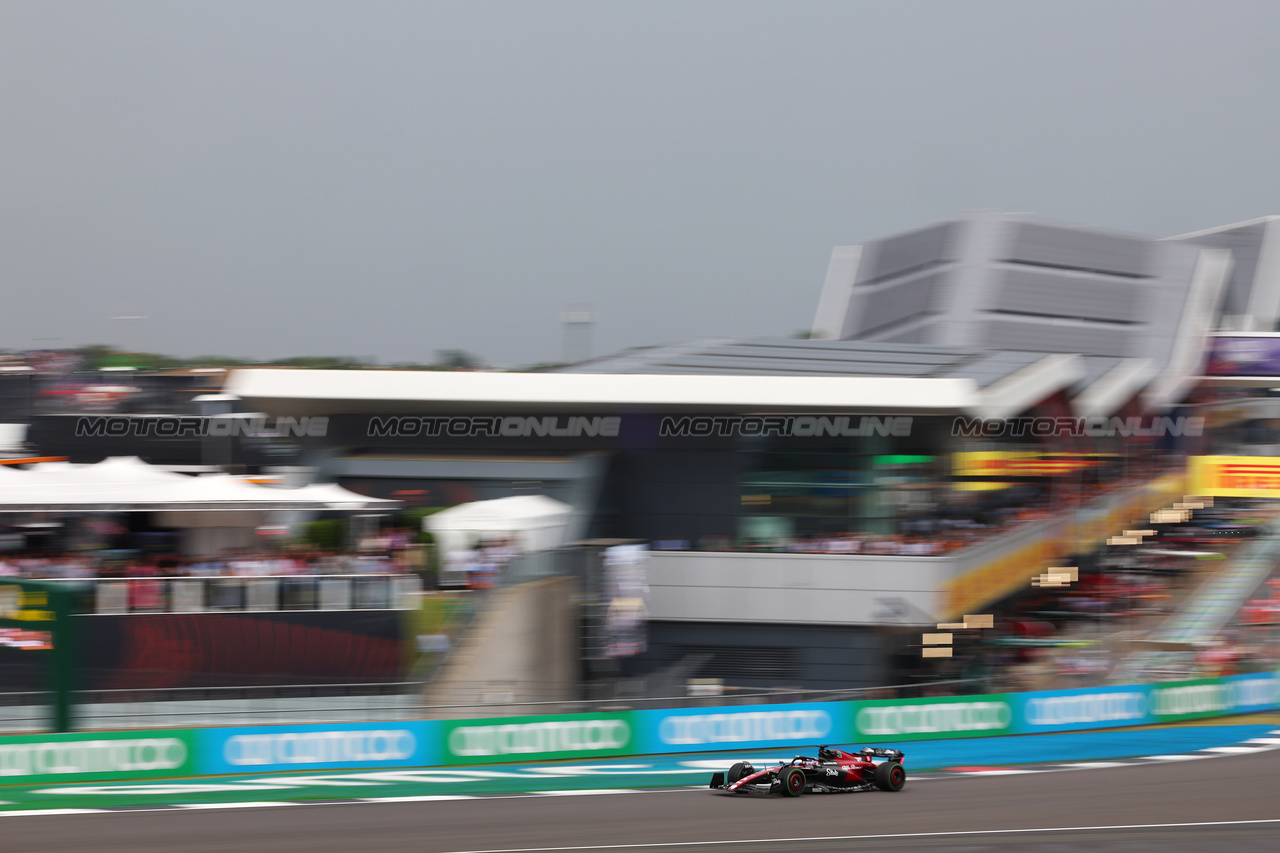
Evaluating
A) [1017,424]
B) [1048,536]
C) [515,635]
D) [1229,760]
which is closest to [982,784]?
[1229,760]

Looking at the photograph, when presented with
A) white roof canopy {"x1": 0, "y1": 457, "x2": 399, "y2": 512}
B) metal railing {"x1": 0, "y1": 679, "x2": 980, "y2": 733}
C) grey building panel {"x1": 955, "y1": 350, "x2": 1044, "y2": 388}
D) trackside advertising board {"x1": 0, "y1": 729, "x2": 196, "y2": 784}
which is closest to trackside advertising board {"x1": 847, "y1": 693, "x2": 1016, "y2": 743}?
metal railing {"x1": 0, "y1": 679, "x2": 980, "y2": 733}

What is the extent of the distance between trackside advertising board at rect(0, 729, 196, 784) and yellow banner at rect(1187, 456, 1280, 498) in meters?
43.3

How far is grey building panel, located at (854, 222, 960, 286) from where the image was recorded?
183ft

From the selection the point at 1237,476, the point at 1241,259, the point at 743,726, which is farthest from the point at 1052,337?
the point at 743,726

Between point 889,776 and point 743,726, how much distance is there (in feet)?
10.2

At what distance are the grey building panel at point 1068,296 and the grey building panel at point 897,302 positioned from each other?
322 cm

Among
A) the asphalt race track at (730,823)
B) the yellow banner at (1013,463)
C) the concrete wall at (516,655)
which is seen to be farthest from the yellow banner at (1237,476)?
the asphalt race track at (730,823)

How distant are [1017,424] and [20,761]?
24.9 metres

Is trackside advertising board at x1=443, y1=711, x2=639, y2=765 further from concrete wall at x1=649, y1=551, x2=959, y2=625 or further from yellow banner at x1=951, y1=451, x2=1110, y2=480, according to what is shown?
yellow banner at x1=951, y1=451, x2=1110, y2=480

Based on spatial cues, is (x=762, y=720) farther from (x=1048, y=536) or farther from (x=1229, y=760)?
(x=1048, y=536)

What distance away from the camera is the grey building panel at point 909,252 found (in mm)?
55719

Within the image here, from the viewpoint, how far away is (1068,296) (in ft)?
172

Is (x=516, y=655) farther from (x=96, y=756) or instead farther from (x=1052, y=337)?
(x=1052, y=337)

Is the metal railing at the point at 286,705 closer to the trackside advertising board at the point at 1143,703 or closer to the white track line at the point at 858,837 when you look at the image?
the trackside advertising board at the point at 1143,703
